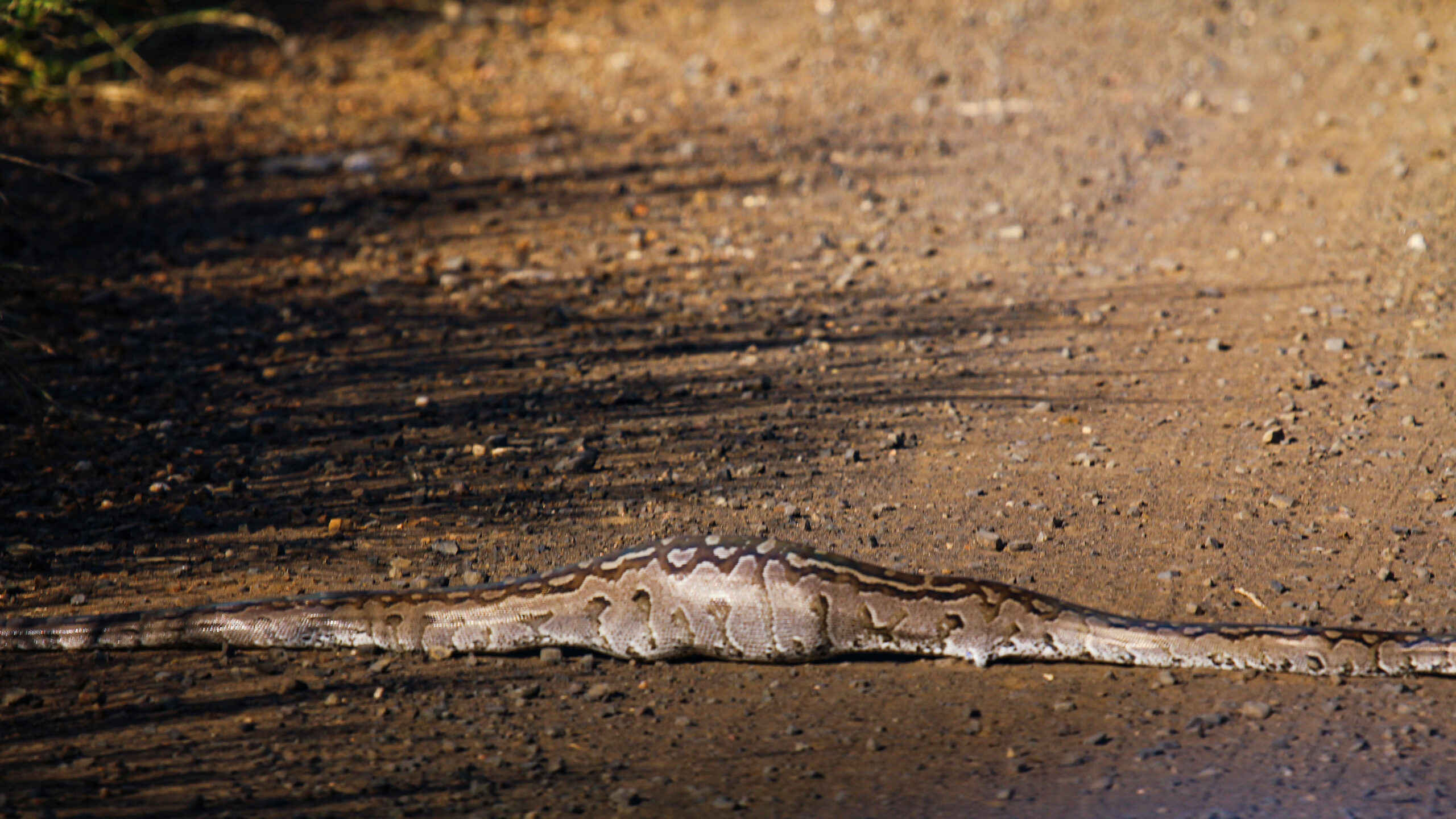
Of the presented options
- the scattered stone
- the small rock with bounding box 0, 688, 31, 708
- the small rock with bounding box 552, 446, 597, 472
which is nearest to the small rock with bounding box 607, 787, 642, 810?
the small rock with bounding box 0, 688, 31, 708

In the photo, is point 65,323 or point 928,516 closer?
point 928,516

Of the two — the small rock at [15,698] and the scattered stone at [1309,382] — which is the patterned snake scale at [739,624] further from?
the scattered stone at [1309,382]

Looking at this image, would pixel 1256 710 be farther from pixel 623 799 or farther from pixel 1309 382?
pixel 1309 382

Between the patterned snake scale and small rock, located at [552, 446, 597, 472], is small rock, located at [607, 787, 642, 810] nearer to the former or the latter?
the patterned snake scale

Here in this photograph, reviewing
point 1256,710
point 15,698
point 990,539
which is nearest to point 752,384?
point 990,539

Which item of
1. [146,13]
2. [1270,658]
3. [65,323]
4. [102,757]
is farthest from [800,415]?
[146,13]

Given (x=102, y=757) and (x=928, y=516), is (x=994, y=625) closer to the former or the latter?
(x=928, y=516)
